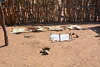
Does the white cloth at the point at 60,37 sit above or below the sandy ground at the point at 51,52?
above

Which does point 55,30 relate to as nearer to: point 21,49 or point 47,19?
point 47,19

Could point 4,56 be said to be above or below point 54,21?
below

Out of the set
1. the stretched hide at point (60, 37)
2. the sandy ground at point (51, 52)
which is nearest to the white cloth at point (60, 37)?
the stretched hide at point (60, 37)

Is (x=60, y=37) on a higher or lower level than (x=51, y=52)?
higher

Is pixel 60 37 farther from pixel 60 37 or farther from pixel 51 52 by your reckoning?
pixel 51 52

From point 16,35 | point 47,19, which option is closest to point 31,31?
point 16,35

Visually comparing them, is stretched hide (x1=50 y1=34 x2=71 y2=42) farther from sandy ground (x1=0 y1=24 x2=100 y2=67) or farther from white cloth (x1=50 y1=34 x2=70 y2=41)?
sandy ground (x1=0 y1=24 x2=100 y2=67)

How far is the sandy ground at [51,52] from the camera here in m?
4.44

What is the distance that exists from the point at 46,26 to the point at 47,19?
0.70 meters

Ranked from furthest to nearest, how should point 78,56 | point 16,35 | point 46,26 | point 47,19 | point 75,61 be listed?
point 47,19, point 46,26, point 16,35, point 78,56, point 75,61

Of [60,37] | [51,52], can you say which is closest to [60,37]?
[60,37]

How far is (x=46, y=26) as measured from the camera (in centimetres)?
828

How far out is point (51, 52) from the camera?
5.16 metres

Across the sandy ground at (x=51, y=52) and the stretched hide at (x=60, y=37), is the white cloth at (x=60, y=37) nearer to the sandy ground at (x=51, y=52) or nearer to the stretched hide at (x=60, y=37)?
the stretched hide at (x=60, y=37)
